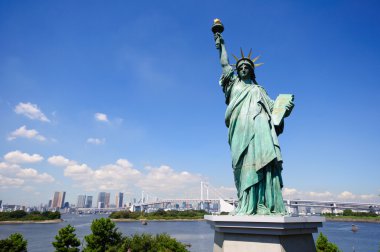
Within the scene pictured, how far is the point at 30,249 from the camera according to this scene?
24281mm

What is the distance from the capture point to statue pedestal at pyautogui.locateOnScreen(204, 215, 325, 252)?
3.64m

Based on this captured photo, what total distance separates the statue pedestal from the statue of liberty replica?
526 mm

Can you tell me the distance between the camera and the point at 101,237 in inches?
622

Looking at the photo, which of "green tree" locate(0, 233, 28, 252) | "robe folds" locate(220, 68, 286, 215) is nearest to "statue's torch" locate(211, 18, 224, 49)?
"robe folds" locate(220, 68, 286, 215)

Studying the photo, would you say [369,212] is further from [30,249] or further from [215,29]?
[215,29]

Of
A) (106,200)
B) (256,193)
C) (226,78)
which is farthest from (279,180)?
(106,200)

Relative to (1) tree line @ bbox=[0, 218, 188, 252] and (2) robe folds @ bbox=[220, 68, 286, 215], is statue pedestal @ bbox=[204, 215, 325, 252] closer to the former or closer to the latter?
(2) robe folds @ bbox=[220, 68, 286, 215]

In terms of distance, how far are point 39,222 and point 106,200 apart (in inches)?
4829

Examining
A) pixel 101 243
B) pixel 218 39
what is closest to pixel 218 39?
pixel 218 39

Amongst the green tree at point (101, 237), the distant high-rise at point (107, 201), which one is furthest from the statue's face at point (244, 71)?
the distant high-rise at point (107, 201)

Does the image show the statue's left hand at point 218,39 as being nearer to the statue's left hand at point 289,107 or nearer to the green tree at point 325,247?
the statue's left hand at point 289,107

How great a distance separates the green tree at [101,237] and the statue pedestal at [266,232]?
44.0ft

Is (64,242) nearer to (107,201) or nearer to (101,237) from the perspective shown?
(101,237)

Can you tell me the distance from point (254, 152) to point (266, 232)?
1412mm
